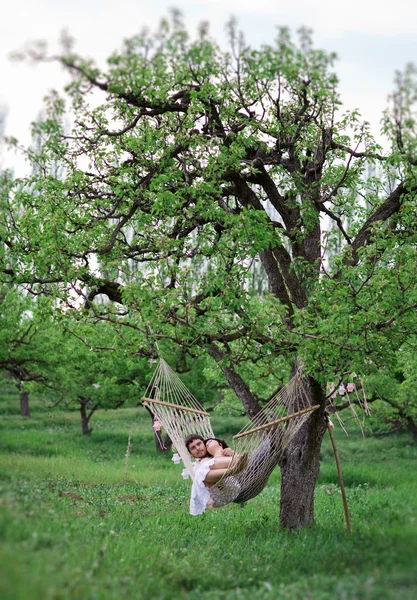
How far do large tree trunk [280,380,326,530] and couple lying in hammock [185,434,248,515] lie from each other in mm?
628

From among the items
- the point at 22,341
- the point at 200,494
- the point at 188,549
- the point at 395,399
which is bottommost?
the point at 188,549

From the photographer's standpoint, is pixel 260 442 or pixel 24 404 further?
pixel 24 404

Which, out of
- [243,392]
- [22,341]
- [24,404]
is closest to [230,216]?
[243,392]

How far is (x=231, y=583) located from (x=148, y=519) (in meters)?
2.63

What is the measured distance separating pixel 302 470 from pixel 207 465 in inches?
37.3

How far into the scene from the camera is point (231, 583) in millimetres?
4320

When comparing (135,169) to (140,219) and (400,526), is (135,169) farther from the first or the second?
Result: (400,526)

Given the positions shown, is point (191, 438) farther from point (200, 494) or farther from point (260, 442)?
point (260, 442)

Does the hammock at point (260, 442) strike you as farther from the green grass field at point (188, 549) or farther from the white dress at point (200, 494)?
the green grass field at point (188, 549)

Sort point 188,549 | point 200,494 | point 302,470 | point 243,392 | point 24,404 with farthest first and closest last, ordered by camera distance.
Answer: point 24,404
point 243,392
point 302,470
point 200,494
point 188,549

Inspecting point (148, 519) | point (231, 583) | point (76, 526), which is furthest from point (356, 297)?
point (148, 519)

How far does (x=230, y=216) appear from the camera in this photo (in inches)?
223

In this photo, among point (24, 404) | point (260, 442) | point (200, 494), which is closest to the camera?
point (260, 442)

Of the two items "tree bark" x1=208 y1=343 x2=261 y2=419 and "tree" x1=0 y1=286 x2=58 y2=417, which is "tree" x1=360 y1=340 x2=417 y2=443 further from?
"tree" x1=0 y1=286 x2=58 y2=417
